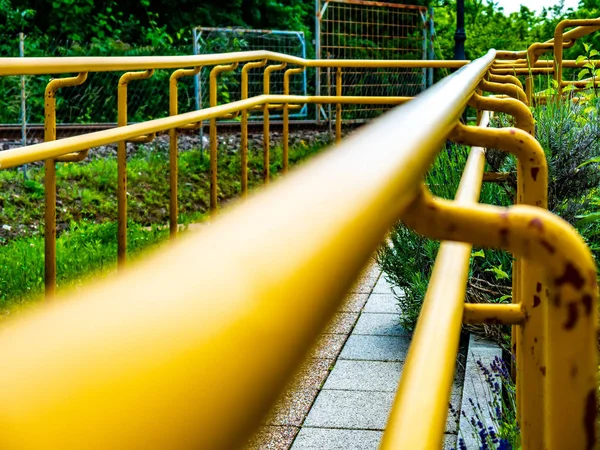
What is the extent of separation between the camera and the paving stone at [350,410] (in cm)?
332

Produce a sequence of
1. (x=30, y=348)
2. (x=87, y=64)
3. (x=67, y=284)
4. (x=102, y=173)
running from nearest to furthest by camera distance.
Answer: (x=30, y=348) → (x=87, y=64) → (x=67, y=284) → (x=102, y=173)

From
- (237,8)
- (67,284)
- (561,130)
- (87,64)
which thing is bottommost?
(67,284)

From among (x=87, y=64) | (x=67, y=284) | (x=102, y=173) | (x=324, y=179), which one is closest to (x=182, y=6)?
(x=102, y=173)

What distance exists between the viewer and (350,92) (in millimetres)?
16562

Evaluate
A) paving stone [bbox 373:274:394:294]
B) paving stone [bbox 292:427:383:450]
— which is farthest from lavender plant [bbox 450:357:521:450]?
paving stone [bbox 373:274:394:294]

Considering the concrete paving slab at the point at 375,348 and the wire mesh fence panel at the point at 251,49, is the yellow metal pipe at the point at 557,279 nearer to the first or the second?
the concrete paving slab at the point at 375,348

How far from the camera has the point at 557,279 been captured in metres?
0.83

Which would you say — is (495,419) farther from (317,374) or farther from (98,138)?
(98,138)

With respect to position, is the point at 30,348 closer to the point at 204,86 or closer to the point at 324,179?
the point at 324,179

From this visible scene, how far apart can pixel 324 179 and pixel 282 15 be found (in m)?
19.1

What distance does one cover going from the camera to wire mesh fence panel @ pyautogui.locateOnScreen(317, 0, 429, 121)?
655 inches

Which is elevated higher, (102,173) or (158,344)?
(158,344)

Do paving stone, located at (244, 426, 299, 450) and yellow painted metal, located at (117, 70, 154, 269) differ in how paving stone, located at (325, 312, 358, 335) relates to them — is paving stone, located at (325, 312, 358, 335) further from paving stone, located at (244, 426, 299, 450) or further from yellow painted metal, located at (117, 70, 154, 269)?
paving stone, located at (244, 426, 299, 450)

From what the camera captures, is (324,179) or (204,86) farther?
(204,86)
